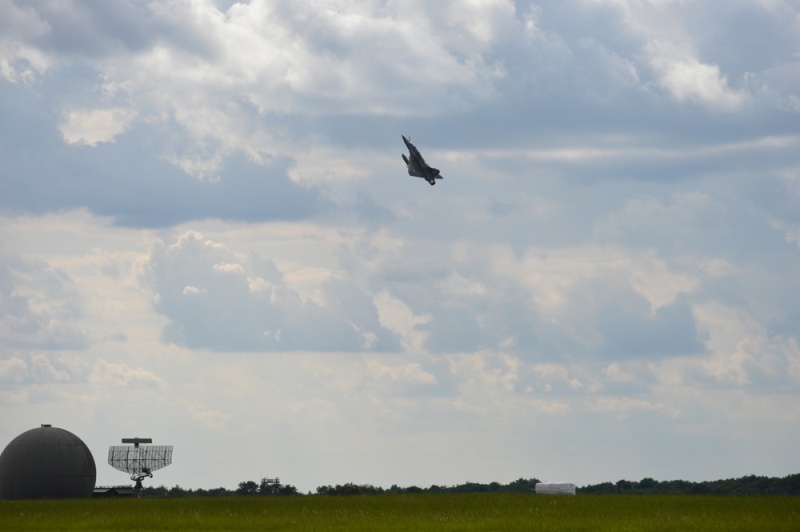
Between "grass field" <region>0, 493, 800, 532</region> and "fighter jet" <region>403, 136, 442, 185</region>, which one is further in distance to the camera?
"fighter jet" <region>403, 136, 442, 185</region>

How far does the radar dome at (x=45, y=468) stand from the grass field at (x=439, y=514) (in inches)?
1259

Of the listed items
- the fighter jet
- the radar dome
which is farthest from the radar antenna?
the fighter jet

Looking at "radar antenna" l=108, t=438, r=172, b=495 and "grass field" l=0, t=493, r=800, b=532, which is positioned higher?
"radar antenna" l=108, t=438, r=172, b=495

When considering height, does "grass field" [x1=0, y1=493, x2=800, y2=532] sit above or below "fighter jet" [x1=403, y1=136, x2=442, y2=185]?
below

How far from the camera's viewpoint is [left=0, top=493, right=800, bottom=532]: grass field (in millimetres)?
53062

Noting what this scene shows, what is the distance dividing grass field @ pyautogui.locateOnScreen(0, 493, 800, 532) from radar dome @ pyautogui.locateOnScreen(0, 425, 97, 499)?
32.0m

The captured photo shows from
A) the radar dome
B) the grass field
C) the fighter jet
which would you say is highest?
the fighter jet

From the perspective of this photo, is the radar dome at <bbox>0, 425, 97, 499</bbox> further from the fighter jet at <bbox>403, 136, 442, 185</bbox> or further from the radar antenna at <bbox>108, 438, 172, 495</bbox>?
the fighter jet at <bbox>403, 136, 442, 185</bbox>

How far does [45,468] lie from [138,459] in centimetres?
1379

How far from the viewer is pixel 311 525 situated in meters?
54.9

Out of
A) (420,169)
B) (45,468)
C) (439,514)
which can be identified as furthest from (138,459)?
(439,514)

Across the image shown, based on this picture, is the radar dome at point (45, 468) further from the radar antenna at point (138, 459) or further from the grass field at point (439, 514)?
the grass field at point (439, 514)

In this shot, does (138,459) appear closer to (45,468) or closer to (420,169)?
(45,468)

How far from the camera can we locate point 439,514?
61500mm
